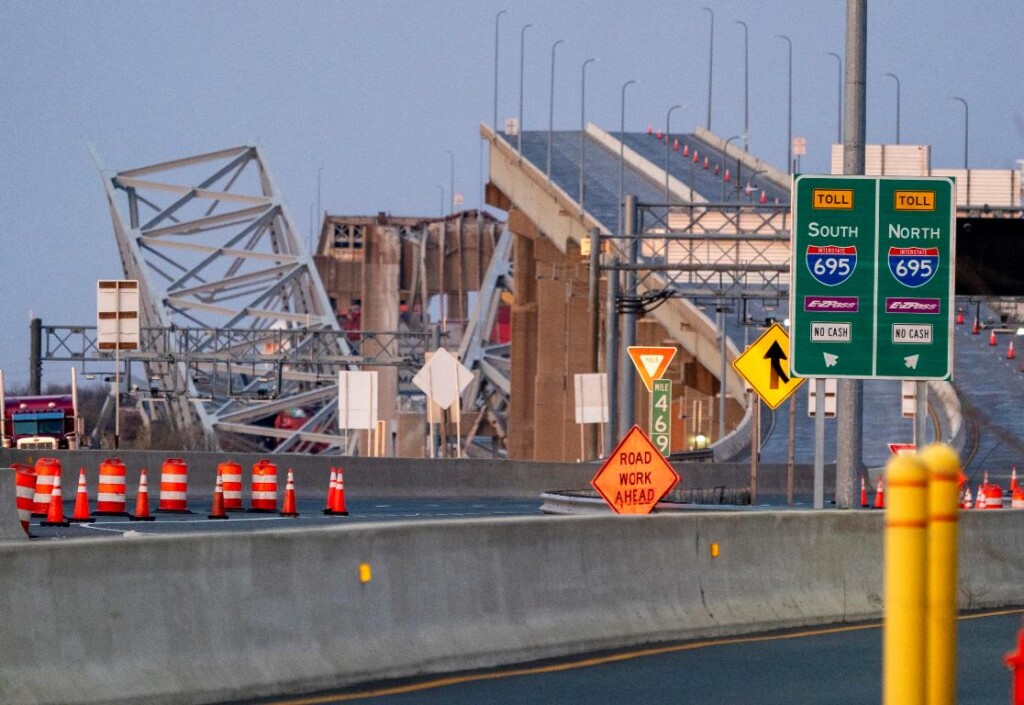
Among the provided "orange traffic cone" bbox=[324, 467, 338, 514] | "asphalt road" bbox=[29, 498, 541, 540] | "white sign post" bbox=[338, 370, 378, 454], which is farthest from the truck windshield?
"orange traffic cone" bbox=[324, 467, 338, 514]

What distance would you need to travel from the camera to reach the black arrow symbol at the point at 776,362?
2438cm

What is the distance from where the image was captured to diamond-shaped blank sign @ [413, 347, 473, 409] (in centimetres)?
3919

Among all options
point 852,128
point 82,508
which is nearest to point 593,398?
point 82,508

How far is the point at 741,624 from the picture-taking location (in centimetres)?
1515

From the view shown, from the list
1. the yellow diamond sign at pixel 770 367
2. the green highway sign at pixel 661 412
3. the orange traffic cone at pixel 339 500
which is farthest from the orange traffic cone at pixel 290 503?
the green highway sign at pixel 661 412

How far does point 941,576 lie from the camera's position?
16.3ft

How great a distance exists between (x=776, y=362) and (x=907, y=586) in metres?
19.7

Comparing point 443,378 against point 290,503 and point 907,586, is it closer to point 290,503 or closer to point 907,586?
point 290,503

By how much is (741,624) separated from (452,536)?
3378mm

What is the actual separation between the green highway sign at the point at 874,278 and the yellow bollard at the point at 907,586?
13.8 m

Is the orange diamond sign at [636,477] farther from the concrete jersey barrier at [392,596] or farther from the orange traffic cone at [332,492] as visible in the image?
the orange traffic cone at [332,492]

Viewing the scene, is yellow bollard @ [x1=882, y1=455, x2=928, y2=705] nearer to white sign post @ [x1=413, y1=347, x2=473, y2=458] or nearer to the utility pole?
the utility pole

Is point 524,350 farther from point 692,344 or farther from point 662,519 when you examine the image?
point 662,519

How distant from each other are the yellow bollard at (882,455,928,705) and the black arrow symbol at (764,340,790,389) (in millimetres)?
19481
